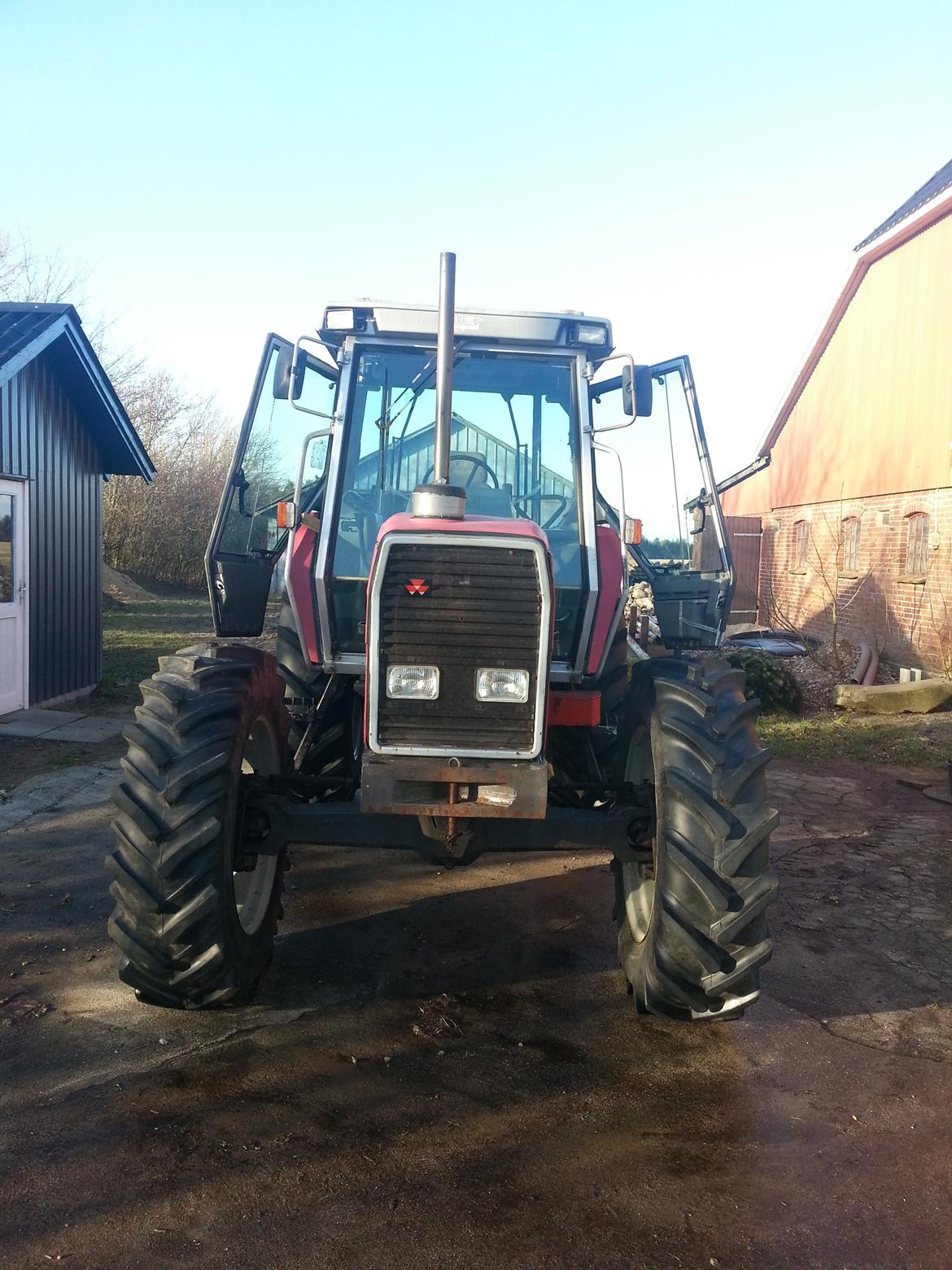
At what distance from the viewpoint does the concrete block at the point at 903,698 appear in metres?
10.6

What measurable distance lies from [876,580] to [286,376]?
12308 millimetres

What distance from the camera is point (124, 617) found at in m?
21.4

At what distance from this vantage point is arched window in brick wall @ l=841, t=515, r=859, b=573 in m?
15.8

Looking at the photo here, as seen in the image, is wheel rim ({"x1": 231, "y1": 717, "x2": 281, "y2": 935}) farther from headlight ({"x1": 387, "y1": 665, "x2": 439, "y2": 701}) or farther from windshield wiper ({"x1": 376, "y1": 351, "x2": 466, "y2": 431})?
windshield wiper ({"x1": 376, "y1": 351, "x2": 466, "y2": 431})

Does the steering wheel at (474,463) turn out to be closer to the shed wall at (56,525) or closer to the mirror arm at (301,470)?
the mirror arm at (301,470)

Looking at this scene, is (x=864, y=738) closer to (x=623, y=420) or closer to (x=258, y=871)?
(x=623, y=420)

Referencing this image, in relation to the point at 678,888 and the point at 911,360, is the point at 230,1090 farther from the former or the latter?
the point at 911,360

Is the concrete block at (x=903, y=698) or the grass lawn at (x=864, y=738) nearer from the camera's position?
the grass lawn at (x=864, y=738)

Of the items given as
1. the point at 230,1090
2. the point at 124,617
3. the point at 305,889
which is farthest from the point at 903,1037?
the point at 124,617

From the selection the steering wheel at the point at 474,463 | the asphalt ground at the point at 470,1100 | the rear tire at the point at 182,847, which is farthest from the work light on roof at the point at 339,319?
the asphalt ground at the point at 470,1100

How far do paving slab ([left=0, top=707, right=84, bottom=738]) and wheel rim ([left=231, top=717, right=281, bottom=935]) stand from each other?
5.60 metres

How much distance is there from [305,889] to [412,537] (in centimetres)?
270

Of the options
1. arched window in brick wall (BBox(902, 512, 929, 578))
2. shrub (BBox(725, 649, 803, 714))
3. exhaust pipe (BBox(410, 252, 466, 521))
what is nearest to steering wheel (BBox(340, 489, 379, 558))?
exhaust pipe (BBox(410, 252, 466, 521))

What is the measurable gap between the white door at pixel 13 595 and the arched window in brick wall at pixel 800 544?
1287 centimetres
